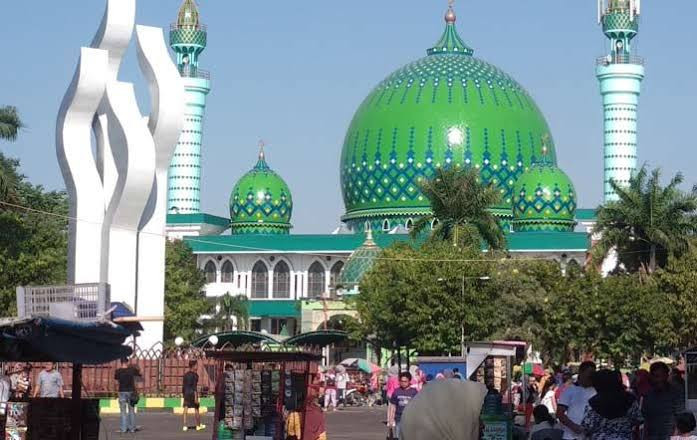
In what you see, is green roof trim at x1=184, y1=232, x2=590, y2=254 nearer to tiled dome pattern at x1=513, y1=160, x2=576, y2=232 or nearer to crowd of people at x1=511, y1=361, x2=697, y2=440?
tiled dome pattern at x1=513, y1=160, x2=576, y2=232

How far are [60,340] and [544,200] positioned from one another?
6781cm

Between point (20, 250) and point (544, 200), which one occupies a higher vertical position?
point (544, 200)

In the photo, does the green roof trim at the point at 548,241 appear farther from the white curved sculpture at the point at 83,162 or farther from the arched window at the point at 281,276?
the white curved sculpture at the point at 83,162

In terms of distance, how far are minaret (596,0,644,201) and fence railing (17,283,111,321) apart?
6754 cm

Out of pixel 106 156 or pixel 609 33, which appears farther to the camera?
pixel 609 33

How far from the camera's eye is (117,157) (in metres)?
41.3

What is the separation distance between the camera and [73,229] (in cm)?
4094

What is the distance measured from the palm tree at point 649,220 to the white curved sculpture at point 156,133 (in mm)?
13029

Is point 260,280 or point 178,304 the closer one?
point 178,304

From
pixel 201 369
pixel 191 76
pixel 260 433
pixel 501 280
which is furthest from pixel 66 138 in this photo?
pixel 191 76

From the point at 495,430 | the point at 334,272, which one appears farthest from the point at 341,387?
the point at 334,272

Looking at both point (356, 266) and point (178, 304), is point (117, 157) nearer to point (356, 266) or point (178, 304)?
point (178, 304)

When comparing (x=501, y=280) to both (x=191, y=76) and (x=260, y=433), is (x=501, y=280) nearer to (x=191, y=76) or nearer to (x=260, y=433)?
(x=260, y=433)

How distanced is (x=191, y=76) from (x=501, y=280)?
41674 mm
